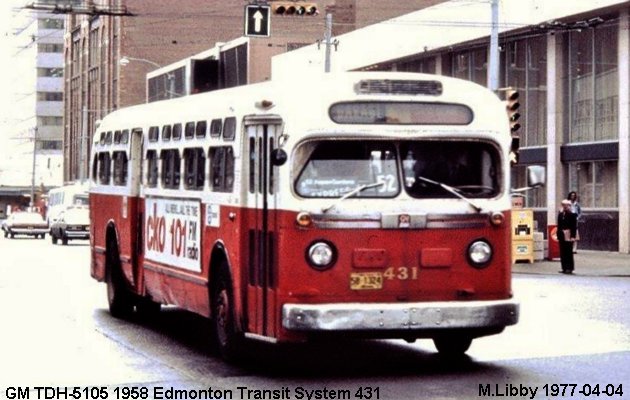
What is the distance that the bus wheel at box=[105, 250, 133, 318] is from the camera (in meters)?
19.8

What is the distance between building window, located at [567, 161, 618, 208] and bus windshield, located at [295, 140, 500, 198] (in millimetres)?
32719

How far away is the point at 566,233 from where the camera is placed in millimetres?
31922

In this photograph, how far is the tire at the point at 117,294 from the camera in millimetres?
19812

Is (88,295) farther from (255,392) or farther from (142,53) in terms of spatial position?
(142,53)

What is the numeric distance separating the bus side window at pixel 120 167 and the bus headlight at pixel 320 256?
6596 millimetres

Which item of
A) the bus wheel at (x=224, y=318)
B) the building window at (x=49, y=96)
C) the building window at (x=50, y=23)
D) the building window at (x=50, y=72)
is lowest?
the bus wheel at (x=224, y=318)

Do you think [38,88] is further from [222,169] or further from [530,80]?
[222,169]

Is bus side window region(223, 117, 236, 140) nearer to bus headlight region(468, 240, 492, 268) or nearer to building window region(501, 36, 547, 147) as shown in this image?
bus headlight region(468, 240, 492, 268)

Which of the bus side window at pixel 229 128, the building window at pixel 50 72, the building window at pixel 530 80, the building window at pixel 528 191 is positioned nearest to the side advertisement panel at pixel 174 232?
the bus side window at pixel 229 128

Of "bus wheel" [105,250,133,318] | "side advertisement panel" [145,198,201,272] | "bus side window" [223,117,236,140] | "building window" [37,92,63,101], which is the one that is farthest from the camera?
"building window" [37,92,63,101]

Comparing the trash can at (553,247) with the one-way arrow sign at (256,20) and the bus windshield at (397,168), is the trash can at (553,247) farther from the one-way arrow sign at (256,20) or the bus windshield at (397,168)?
the bus windshield at (397,168)

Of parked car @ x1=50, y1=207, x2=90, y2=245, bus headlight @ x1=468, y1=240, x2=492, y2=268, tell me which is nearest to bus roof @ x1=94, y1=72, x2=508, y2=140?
bus headlight @ x1=468, y1=240, x2=492, y2=268

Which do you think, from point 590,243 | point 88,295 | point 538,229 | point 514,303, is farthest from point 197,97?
point 538,229

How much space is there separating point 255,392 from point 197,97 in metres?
4.90
